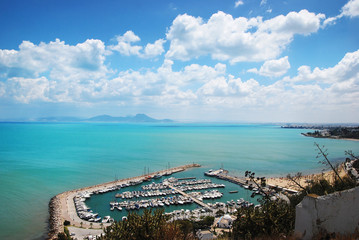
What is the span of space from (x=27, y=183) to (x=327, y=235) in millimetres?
43723

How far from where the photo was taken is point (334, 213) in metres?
6.52

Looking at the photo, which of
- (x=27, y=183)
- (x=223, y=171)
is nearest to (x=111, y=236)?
(x=27, y=183)

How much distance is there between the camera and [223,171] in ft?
156

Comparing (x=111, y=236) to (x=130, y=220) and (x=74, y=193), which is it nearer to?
(x=130, y=220)

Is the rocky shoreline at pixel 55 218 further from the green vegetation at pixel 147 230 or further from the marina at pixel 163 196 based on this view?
the green vegetation at pixel 147 230

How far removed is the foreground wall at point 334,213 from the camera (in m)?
6.48

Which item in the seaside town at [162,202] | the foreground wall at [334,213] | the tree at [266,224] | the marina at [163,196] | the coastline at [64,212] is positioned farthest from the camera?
the marina at [163,196]

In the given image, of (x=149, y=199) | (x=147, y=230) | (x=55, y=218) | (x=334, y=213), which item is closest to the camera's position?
(x=334, y=213)

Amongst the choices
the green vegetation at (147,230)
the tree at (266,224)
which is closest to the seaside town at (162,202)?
the tree at (266,224)

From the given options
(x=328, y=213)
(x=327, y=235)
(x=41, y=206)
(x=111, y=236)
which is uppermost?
(x=328, y=213)

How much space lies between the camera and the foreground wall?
6480 millimetres

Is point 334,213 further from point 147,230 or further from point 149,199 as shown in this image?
point 149,199

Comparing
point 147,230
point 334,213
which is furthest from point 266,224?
point 147,230

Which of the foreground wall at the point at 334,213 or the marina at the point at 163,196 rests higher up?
the foreground wall at the point at 334,213
